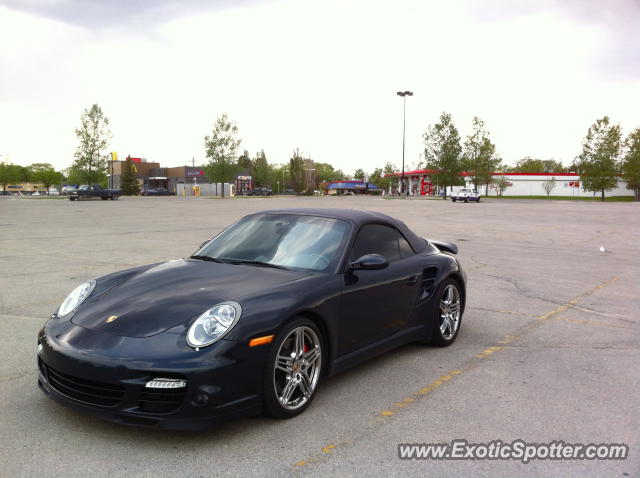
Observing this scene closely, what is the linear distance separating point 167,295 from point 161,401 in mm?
805

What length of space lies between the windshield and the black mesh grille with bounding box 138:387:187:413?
4.61ft

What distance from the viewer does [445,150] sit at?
7138 centimetres

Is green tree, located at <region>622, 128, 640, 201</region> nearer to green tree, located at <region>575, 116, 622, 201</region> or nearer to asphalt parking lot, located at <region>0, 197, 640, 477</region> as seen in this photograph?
green tree, located at <region>575, 116, 622, 201</region>

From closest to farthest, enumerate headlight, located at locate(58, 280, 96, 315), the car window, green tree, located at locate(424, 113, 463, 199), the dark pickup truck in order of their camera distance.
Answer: headlight, located at locate(58, 280, 96, 315), the car window, the dark pickup truck, green tree, located at locate(424, 113, 463, 199)

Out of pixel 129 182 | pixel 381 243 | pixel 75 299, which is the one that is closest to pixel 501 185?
pixel 129 182

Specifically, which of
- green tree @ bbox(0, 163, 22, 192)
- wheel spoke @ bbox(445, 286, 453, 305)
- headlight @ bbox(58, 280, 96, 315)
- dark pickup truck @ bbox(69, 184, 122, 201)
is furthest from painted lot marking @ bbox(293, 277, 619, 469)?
green tree @ bbox(0, 163, 22, 192)

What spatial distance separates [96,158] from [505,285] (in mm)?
65751

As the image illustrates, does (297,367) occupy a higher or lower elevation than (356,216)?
lower

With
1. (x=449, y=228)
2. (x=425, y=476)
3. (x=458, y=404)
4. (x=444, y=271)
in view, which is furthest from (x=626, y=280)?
(x=449, y=228)

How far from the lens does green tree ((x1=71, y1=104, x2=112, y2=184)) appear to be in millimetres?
66000

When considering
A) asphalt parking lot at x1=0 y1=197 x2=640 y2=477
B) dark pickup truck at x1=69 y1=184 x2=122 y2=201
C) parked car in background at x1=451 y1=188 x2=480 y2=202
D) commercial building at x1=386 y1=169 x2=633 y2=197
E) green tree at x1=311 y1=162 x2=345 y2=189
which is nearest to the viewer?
asphalt parking lot at x1=0 y1=197 x2=640 y2=477

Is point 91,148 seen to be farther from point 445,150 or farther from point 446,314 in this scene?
point 446,314

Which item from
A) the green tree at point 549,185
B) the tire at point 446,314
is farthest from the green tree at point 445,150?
the tire at point 446,314

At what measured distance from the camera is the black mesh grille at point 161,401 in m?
3.11
